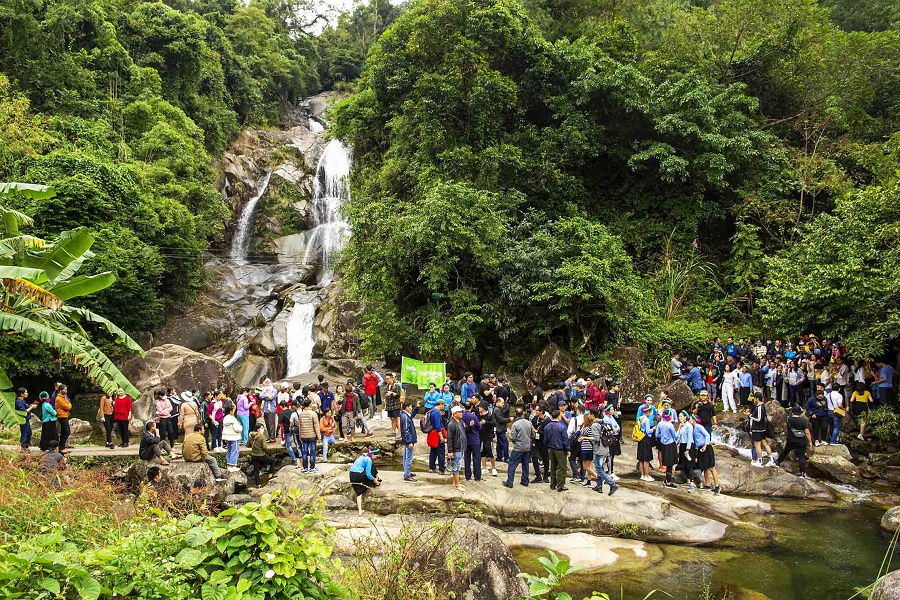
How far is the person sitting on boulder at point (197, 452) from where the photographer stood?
1155cm

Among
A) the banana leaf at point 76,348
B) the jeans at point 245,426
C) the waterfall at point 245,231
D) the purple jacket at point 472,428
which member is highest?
the waterfall at point 245,231

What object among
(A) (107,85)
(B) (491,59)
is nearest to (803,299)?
(B) (491,59)

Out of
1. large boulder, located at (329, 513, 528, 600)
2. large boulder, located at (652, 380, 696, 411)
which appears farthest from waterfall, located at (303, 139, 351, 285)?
large boulder, located at (329, 513, 528, 600)

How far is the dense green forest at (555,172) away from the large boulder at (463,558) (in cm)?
1163

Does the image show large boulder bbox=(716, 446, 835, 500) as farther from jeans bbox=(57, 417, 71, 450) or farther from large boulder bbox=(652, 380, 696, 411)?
jeans bbox=(57, 417, 71, 450)

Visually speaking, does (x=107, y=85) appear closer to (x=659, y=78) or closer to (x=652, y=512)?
(x=659, y=78)

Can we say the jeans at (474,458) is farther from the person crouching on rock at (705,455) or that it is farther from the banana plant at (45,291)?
the banana plant at (45,291)

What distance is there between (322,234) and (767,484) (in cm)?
2525

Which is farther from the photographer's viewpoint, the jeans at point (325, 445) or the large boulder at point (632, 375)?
the large boulder at point (632, 375)

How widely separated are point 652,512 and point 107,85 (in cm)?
3342

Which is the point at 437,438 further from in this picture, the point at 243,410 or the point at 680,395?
the point at 680,395

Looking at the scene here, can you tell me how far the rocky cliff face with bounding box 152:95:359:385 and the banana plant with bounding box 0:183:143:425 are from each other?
42.4ft

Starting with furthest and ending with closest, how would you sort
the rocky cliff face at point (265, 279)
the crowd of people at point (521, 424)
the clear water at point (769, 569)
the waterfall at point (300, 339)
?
the rocky cliff face at point (265, 279)
the waterfall at point (300, 339)
the crowd of people at point (521, 424)
the clear water at point (769, 569)

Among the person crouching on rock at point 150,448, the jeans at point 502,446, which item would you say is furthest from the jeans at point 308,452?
the jeans at point 502,446
